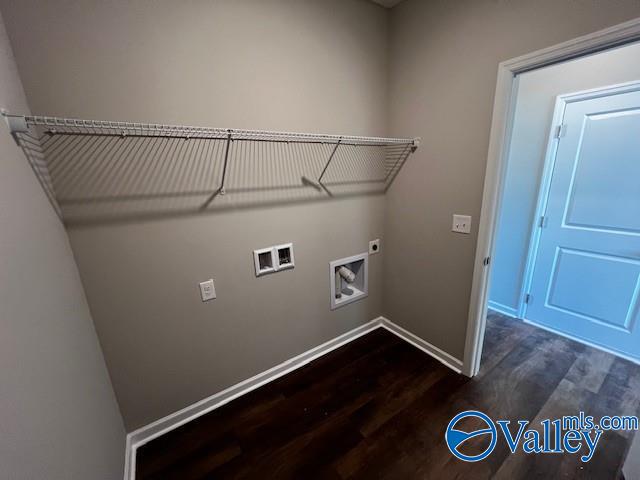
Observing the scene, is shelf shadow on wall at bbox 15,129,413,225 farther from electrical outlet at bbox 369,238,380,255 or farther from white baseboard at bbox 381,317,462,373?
white baseboard at bbox 381,317,462,373

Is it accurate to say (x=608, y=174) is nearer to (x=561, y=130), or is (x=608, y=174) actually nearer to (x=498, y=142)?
(x=561, y=130)

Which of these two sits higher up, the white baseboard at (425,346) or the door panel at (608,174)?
the door panel at (608,174)

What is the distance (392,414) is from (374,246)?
4.00 feet

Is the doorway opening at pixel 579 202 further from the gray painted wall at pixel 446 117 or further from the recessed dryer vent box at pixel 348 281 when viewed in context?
the recessed dryer vent box at pixel 348 281

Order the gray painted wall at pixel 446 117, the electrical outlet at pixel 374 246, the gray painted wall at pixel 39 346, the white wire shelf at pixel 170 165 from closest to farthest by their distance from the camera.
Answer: the gray painted wall at pixel 39 346
the white wire shelf at pixel 170 165
the gray painted wall at pixel 446 117
the electrical outlet at pixel 374 246

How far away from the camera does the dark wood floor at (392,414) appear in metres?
1.31

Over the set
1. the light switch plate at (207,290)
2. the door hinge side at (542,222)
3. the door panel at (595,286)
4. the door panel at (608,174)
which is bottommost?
the door panel at (595,286)

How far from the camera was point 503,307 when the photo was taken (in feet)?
8.77

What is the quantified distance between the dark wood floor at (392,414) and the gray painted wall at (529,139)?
2.18 feet

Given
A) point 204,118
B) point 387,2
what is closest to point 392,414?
point 204,118

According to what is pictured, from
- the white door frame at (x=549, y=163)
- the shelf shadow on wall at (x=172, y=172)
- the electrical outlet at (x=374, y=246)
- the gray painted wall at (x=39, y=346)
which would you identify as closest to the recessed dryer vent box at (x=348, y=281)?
the electrical outlet at (x=374, y=246)

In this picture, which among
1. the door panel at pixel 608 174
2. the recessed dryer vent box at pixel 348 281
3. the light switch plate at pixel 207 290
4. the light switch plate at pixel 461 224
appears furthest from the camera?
the recessed dryer vent box at pixel 348 281
